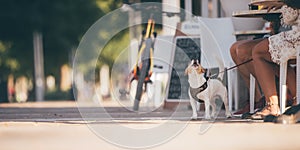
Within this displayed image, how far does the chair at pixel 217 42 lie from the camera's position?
8.66 meters

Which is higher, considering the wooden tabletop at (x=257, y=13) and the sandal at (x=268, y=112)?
the wooden tabletop at (x=257, y=13)

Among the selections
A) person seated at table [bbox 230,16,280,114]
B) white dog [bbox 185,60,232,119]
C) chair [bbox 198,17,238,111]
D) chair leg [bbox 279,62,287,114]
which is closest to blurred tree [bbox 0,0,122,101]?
chair [bbox 198,17,238,111]

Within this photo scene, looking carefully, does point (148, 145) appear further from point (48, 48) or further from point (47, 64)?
point (47, 64)

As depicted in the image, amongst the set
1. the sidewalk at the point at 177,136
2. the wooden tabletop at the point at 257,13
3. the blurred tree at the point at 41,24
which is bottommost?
the sidewalk at the point at 177,136

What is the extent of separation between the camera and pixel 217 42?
8.87m

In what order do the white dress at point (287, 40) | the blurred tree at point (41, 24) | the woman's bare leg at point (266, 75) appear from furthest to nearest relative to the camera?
1. the blurred tree at point (41, 24)
2. the woman's bare leg at point (266, 75)
3. the white dress at point (287, 40)

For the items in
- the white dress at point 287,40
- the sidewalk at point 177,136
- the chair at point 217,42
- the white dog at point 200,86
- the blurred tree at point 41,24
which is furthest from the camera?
the blurred tree at point 41,24

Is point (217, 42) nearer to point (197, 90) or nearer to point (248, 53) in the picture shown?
point (248, 53)

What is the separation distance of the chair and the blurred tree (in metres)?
11.8

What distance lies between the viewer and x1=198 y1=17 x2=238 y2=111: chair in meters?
8.66

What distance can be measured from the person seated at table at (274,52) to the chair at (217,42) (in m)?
1.51

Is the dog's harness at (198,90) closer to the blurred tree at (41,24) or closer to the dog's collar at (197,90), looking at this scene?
the dog's collar at (197,90)

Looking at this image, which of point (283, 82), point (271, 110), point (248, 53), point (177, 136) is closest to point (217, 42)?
point (248, 53)

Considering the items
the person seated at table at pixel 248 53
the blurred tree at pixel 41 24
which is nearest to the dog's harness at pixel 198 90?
the person seated at table at pixel 248 53
